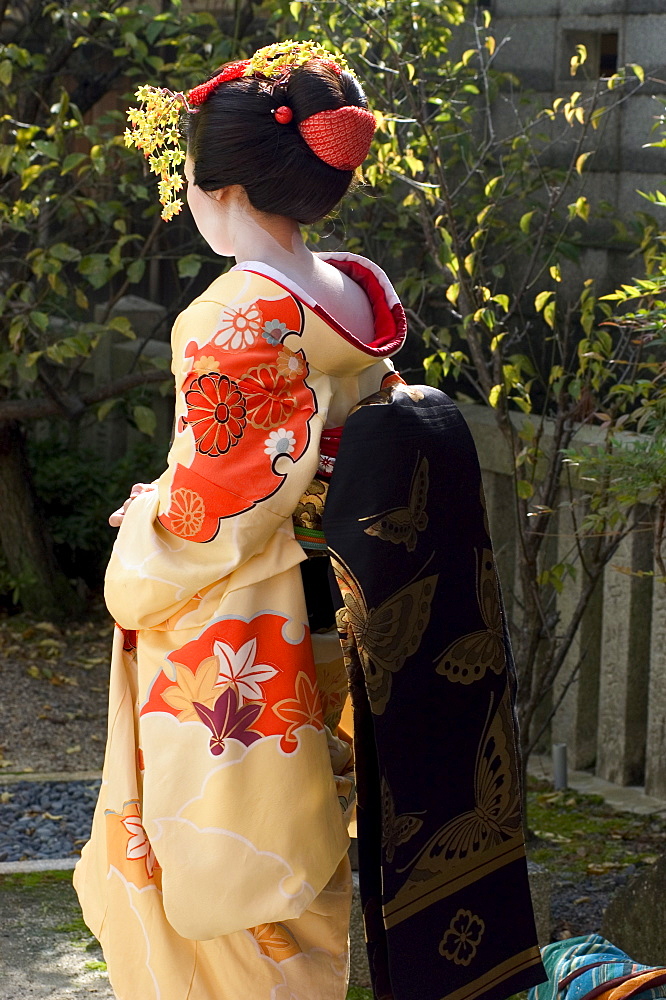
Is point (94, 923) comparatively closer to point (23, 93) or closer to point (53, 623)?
point (53, 623)

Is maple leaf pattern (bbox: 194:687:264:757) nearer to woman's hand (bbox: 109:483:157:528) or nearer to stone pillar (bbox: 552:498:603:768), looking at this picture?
woman's hand (bbox: 109:483:157:528)

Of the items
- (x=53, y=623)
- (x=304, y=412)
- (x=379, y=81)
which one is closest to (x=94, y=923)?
(x=304, y=412)

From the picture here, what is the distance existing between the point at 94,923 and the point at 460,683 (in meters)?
0.90

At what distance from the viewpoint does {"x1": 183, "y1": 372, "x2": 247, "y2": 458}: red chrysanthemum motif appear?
2.19m

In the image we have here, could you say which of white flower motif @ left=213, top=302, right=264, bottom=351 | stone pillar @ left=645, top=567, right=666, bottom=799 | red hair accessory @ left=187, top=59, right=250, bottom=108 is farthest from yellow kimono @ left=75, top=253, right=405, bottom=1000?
stone pillar @ left=645, top=567, right=666, bottom=799

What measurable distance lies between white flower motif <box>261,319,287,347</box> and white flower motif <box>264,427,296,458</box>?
0.16 meters

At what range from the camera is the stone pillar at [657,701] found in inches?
169

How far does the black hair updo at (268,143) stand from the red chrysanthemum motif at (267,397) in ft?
1.11

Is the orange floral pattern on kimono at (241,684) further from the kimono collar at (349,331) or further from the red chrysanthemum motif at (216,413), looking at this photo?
the kimono collar at (349,331)

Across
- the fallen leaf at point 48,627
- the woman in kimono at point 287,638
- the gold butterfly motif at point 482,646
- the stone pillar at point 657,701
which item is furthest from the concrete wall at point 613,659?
the fallen leaf at point 48,627

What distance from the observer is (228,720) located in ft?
7.30

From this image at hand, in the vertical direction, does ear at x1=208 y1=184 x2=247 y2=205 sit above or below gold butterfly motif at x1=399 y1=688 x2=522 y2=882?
above

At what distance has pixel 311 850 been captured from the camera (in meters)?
2.28

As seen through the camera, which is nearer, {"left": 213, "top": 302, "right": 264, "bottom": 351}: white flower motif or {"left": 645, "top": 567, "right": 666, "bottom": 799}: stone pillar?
{"left": 213, "top": 302, "right": 264, "bottom": 351}: white flower motif
